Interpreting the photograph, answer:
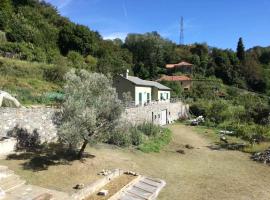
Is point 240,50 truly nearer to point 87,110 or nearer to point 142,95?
point 142,95

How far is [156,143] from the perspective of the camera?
24.3 m

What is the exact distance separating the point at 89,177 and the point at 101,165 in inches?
90.8

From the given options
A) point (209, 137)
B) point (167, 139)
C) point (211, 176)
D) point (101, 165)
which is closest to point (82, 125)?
point (101, 165)

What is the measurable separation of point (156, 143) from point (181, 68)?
52698 mm

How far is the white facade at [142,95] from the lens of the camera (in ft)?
113

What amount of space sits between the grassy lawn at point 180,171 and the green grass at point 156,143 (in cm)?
52

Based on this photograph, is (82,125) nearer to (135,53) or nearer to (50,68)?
(50,68)

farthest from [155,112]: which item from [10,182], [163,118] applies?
[10,182]

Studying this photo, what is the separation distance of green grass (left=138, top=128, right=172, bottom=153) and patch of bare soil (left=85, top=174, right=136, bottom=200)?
21.2 feet

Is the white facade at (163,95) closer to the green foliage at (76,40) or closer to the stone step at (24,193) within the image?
the green foliage at (76,40)

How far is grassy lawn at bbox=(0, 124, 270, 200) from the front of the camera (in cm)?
1407

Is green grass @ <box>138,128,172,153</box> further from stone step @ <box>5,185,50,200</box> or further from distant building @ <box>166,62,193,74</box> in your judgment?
distant building @ <box>166,62,193,74</box>

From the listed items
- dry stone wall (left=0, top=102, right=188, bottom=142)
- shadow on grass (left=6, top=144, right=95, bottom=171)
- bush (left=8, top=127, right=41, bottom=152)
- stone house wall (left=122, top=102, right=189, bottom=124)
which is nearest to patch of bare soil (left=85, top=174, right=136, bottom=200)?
shadow on grass (left=6, top=144, right=95, bottom=171)

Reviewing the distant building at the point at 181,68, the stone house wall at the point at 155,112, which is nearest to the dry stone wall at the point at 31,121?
the stone house wall at the point at 155,112
